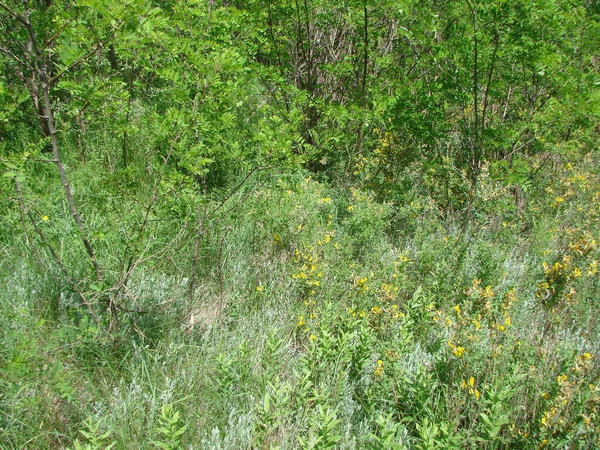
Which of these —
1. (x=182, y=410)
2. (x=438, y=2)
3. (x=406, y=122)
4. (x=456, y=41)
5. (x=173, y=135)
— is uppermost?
(x=438, y=2)

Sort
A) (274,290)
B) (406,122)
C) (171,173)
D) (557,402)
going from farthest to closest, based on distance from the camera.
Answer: (406,122) < (274,290) < (171,173) < (557,402)

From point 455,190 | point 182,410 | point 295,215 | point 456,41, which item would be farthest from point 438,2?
point 182,410

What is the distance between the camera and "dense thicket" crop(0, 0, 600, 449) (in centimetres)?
201

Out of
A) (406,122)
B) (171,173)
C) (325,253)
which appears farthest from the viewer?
(406,122)

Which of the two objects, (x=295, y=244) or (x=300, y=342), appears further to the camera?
(x=295, y=244)

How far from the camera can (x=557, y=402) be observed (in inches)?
74.2

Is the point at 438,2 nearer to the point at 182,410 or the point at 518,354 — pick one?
the point at 518,354

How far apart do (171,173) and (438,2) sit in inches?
157

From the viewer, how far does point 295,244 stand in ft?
11.8

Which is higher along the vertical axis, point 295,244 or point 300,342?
point 295,244

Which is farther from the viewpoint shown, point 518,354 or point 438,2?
point 438,2

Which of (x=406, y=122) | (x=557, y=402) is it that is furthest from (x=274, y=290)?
(x=406, y=122)

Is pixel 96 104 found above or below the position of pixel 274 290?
above

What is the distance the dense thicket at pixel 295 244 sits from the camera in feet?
6.61
